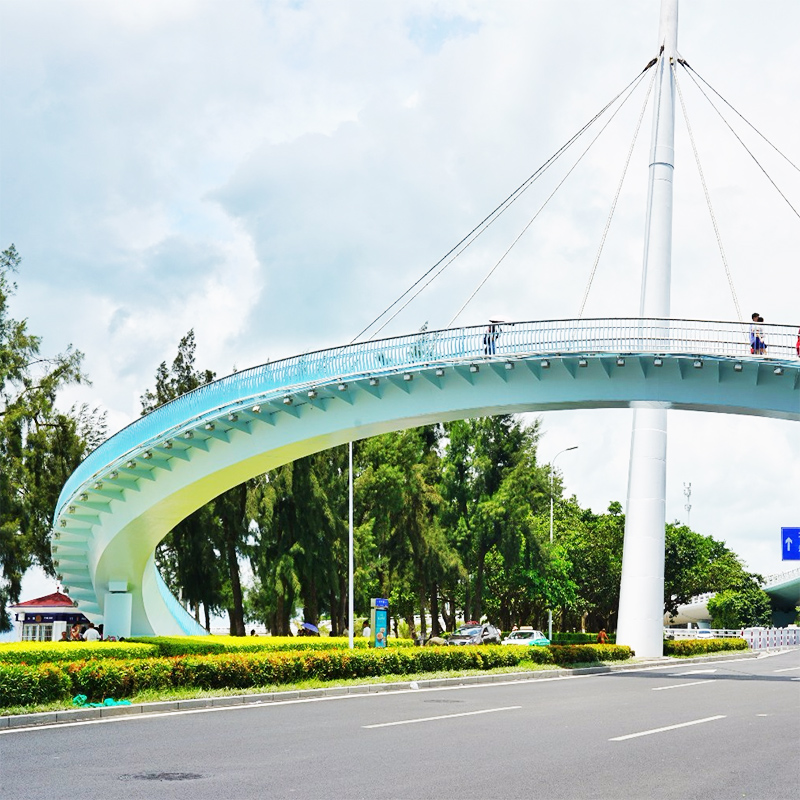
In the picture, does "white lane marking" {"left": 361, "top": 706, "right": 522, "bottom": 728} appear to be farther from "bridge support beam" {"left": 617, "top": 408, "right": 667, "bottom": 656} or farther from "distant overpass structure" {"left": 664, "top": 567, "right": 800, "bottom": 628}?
"distant overpass structure" {"left": 664, "top": 567, "right": 800, "bottom": 628}

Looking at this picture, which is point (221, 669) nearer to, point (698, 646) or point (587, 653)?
point (587, 653)

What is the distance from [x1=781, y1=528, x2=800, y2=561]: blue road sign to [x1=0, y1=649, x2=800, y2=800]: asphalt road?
9.78 feet

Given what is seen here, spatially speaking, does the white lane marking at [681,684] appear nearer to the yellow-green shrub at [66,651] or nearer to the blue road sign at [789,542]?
the blue road sign at [789,542]

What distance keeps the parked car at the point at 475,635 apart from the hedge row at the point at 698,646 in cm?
700

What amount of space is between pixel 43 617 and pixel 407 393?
2365 cm

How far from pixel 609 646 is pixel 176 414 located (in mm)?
16288

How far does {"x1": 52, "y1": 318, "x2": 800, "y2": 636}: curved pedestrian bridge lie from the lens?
2761cm

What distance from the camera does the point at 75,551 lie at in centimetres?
3725

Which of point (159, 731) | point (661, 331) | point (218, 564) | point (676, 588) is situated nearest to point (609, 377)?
point (661, 331)

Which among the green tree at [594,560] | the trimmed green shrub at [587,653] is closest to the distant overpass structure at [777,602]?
the green tree at [594,560]

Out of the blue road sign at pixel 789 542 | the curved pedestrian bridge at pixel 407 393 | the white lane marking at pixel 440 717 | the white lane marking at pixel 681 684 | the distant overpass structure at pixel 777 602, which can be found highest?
the curved pedestrian bridge at pixel 407 393

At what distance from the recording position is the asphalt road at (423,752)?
31.6 feet

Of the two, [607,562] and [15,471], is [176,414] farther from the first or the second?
[607,562]

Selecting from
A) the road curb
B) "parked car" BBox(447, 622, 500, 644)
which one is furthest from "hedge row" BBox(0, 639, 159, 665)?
"parked car" BBox(447, 622, 500, 644)
